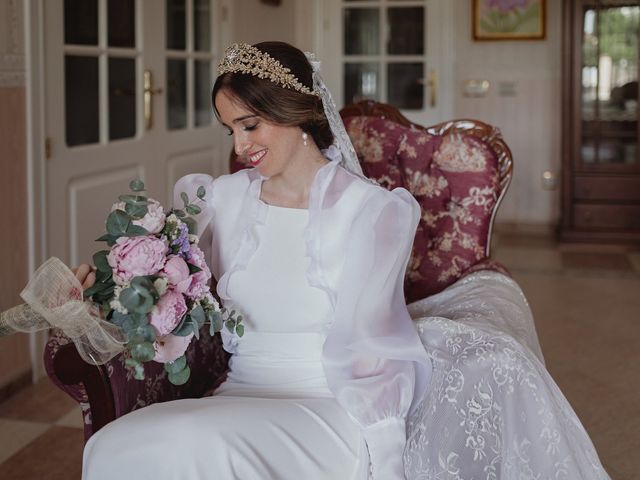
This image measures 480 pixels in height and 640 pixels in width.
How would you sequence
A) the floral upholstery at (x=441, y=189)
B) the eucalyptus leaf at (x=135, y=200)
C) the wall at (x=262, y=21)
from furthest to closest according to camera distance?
the wall at (x=262, y=21) → the floral upholstery at (x=441, y=189) → the eucalyptus leaf at (x=135, y=200)

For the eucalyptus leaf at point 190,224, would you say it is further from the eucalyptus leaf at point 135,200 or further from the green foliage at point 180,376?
the green foliage at point 180,376

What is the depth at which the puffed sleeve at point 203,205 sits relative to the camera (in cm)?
209

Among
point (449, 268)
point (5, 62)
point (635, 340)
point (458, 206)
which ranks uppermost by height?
point (5, 62)

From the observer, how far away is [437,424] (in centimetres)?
183

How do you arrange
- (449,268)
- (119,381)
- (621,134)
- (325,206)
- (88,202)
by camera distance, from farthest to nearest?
(621,134) < (88,202) < (449,268) < (325,206) < (119,381)

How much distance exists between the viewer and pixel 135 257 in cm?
156

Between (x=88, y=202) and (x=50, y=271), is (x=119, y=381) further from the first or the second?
(x=88, y=202)

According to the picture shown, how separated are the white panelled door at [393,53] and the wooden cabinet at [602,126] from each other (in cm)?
85

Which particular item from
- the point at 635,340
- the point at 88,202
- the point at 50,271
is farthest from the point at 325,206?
the point at 635,340

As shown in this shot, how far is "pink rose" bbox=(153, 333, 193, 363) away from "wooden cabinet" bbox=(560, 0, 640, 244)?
5.13m

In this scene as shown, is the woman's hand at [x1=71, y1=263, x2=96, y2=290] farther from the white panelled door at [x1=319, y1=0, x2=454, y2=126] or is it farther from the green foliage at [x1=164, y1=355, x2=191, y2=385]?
the white panelled door at [x1=319, y1=0, x2=454, y2=126]

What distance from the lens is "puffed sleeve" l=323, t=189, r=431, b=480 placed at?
177cm

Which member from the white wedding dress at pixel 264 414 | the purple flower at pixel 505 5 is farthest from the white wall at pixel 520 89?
the white wedding dress at pixel 264 414

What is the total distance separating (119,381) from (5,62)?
179 cm
